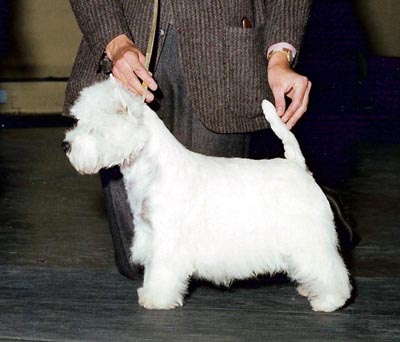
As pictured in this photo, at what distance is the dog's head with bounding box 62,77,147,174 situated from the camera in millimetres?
2371

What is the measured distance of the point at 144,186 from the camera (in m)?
2.56

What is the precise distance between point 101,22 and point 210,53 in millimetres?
373

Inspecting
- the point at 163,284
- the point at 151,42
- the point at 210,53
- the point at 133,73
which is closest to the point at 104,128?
the point at 133,73

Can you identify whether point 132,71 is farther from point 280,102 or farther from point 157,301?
point 157,301

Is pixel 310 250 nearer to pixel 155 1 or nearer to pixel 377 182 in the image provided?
pixel 155 1

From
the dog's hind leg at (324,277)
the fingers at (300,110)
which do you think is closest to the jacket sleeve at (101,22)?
the fingers at (300,110)

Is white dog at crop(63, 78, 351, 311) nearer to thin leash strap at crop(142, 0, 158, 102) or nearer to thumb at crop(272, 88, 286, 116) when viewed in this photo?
thin leash strap at crop(142, 0, 158, 102)

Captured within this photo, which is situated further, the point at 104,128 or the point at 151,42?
the point at 151,42

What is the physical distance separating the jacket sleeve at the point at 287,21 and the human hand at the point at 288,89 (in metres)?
0.08

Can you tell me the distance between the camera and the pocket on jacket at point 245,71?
2867 mm

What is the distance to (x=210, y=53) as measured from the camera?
2.85 m

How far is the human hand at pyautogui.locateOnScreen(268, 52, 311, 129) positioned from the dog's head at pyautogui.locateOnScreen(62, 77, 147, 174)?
506 millimetres

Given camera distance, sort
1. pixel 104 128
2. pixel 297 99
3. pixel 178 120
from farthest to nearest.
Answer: pixel 178 120
pixel 297 99
pixel 104 128

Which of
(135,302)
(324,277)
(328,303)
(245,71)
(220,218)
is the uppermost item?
(245,71)
